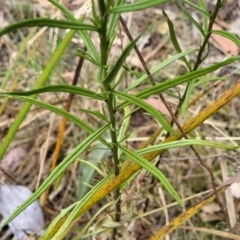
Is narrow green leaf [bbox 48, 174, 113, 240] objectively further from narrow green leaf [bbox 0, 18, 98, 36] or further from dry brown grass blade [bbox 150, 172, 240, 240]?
narrow green leaf [bbox 0, 18, 98, 36]

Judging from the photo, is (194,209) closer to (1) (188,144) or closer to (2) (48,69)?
(1) (188,144)

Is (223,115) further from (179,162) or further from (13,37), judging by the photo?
(13,37)

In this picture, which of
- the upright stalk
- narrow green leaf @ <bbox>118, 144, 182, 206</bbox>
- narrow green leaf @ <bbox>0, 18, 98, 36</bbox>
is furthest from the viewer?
narrow green leaf @ <bbox>118, 144, 182, 206</bbox>

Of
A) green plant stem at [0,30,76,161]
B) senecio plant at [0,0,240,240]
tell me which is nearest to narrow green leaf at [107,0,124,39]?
senecio plant at [0,0,240,240]

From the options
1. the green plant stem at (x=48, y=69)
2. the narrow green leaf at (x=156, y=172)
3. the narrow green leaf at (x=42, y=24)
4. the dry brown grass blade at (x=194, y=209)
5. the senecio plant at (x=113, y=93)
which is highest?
the green plant stem at (x=48, y=69)

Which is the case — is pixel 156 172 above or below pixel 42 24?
below

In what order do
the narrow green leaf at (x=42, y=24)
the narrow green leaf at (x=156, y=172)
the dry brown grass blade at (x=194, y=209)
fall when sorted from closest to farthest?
the narrow green leaf at (x=42, y=24)
the narrow green leaf at (x=156, y=172)
the dry brown grass blade at (x=194, y=209)

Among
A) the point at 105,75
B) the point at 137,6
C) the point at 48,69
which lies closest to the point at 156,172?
the point at 105,75

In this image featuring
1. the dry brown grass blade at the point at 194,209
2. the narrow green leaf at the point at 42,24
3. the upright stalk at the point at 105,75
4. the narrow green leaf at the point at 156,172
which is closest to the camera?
the narrow green leaf at the point at 42,24

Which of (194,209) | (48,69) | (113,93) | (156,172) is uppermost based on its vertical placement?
(48,69)

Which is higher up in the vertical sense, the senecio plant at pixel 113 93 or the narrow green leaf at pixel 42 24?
the narrow green leaf at pixel 42 24

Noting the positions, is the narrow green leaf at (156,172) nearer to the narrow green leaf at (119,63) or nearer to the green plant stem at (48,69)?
the narrow green leaf at (119,63)

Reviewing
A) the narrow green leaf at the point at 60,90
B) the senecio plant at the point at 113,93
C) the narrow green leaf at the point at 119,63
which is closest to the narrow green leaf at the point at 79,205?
the senecio plant at the point at 113,93
